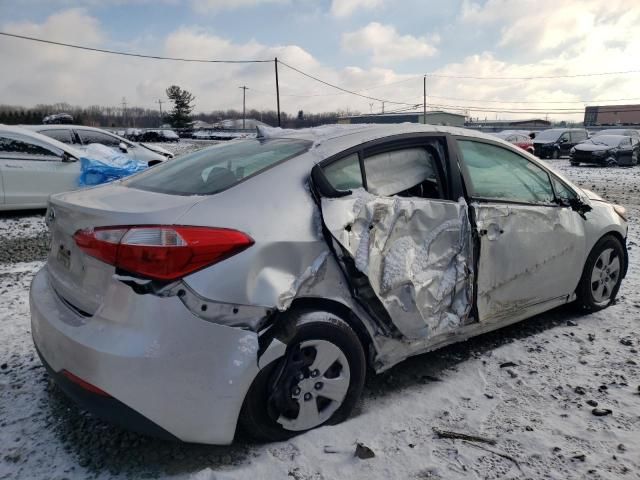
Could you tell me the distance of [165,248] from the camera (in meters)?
2.13

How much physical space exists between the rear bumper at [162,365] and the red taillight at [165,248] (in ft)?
0.37

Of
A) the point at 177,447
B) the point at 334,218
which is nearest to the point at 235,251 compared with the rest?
the point at 334,218

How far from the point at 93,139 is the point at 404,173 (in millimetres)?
9279

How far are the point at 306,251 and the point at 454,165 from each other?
52.6 inches

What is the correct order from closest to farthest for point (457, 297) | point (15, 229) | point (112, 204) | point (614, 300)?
point (112, 204) → point (457, 297) → point (614, 300) → point (15, 229)

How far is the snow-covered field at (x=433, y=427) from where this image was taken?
2344mm

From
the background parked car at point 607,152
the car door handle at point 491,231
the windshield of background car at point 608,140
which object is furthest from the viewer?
the windshield of background car at point 608,140

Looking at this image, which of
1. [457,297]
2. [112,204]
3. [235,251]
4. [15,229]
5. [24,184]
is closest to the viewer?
[235,251]

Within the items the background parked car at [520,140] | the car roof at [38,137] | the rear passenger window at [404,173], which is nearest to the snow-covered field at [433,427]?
the rear passenger window at [404,173]

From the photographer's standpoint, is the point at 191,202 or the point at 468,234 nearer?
the point at 191,202

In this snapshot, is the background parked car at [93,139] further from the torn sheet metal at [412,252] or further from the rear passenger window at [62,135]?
the torn sheet metal at [412,252]

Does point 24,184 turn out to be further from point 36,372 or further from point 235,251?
point 235,251

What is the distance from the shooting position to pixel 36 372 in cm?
322

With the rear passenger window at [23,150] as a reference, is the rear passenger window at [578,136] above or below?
below
